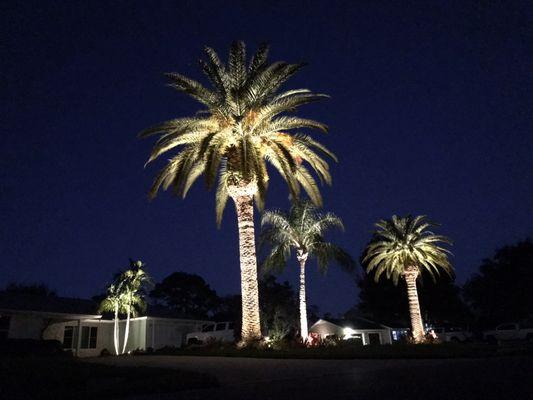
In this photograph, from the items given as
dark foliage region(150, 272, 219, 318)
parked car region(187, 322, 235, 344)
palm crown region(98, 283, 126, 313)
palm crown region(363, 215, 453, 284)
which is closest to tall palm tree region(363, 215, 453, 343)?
palm crown region(363, 215, 453, 284)

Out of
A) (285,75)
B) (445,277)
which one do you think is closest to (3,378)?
(285,75)

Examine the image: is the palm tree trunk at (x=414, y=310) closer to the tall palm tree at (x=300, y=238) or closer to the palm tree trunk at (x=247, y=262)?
the tall palm tree at (x=300, y=238)

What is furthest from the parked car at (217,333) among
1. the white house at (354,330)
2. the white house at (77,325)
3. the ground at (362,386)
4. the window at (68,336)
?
the ground at (362,386)

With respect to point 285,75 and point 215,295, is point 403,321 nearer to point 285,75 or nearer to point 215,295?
point 215,295

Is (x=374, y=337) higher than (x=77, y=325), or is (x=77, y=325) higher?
(x=77, y=325)

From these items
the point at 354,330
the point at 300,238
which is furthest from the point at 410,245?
the point at 354,330

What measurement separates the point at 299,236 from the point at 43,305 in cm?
1711

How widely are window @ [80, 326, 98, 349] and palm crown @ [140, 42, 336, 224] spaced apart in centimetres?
1583

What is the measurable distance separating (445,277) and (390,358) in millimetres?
37283

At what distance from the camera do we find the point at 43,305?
2848cm

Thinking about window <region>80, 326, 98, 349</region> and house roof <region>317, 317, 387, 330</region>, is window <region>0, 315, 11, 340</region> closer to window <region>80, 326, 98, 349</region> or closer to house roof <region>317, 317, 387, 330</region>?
window <region>80, 326, 98, 349</region>

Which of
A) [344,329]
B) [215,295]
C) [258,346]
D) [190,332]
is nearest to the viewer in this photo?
[258,346]

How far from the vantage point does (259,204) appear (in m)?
23.3

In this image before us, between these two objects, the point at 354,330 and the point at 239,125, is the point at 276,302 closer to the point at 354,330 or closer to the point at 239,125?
the point at 354,330
